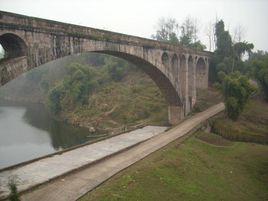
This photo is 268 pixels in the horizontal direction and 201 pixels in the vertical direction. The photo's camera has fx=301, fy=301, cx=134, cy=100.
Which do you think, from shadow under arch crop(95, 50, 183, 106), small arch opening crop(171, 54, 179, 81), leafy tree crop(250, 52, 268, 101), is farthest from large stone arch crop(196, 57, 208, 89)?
small arch opening crop(171, 54, 179, 81)

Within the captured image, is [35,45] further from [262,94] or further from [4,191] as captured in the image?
[262,94]

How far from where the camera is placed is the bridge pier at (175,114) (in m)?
38.8

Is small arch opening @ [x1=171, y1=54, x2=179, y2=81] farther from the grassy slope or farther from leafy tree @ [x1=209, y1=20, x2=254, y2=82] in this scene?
leafy tree @ [x1=209, y1=20, x2=254, y2=82]

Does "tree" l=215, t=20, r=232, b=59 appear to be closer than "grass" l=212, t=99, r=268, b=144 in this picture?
No

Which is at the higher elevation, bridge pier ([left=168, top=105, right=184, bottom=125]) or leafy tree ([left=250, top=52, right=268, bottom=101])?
leafy tree ([left=250, top=52, right=268, bottom=101])

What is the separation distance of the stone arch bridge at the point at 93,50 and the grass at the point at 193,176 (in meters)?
8.11

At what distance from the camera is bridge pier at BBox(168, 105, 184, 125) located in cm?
3881

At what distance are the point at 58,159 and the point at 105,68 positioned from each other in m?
45.7

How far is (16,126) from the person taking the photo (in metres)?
45.2

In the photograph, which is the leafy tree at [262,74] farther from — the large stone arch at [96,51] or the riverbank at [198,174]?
the riverbank at [198,174]

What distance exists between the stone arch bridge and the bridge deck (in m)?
5.40

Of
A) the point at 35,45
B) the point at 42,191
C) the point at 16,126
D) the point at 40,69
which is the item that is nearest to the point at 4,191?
the point at 42,191

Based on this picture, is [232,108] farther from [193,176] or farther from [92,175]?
[92,175]

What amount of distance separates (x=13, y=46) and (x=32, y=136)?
81.3 ft
